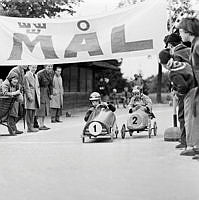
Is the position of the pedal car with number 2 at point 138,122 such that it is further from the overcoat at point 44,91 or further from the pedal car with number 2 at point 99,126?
the overcoat at point 44,91

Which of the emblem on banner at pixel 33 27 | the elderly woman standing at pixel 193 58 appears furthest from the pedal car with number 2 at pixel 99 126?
the elderly woman standing at pixel 193 58

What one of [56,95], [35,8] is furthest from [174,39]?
[35,8]

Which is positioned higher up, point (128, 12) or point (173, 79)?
point (128, 12)

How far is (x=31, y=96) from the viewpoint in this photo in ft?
44.5

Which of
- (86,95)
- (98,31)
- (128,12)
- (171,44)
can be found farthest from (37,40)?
(86,95)

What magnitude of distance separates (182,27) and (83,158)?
10.1 feet

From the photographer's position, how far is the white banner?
10500 millimetres

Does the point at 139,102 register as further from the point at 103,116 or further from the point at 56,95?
the point at 56,95

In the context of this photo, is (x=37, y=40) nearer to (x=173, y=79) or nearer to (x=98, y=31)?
(x=98, y=31)

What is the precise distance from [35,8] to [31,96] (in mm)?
11474

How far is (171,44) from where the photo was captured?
8633mm

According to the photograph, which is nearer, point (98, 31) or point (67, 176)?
point (67, 176)

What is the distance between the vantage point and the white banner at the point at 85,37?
10500mm

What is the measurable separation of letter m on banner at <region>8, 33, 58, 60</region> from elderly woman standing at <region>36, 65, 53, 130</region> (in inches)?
117
